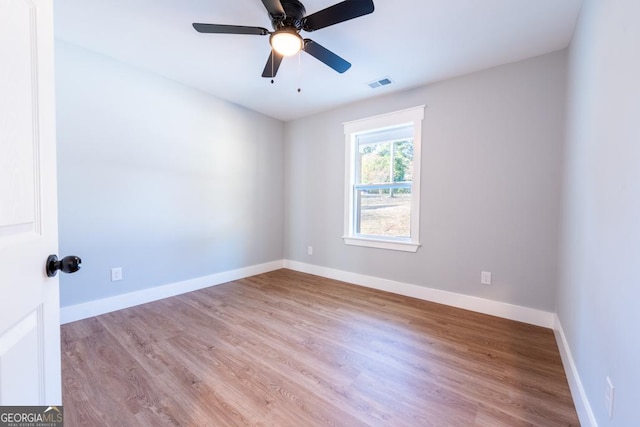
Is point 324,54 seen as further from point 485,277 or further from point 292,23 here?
point 485,277

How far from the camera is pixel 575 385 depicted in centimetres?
146

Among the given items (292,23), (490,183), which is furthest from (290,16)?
(490,183)

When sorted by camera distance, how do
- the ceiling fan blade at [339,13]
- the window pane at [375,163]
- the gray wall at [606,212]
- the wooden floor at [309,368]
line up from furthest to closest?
A: 1. the window pane at [375,163]
2. the ceiling fan blade at [339,13]
3. the wooden floor at [309,368]
4. the gray wall at [606,212]

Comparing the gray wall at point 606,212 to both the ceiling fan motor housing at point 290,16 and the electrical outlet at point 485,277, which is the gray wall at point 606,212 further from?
the ceiling fan motor housing at point 290,16

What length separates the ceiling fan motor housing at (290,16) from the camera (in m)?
1.70

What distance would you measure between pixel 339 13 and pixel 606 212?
Result: 173cm

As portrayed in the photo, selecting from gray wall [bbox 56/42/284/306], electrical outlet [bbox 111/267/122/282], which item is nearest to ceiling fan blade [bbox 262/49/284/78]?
gray wall [bbox 56/42/284/306]

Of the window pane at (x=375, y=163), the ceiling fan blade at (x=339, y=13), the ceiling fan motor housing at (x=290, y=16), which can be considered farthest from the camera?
the window pane at (x=375, y=163)

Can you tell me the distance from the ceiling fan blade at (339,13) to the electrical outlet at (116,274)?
2.78 meters

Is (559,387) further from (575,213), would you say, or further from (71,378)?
(71,378)

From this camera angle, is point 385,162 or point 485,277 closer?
point 485,277

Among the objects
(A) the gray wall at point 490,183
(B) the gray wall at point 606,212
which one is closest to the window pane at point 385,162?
(A) the gray wall at point 490,183

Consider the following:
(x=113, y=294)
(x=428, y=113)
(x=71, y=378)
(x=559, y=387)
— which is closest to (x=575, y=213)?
(x=559, y=387)

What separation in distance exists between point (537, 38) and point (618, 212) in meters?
1.83
